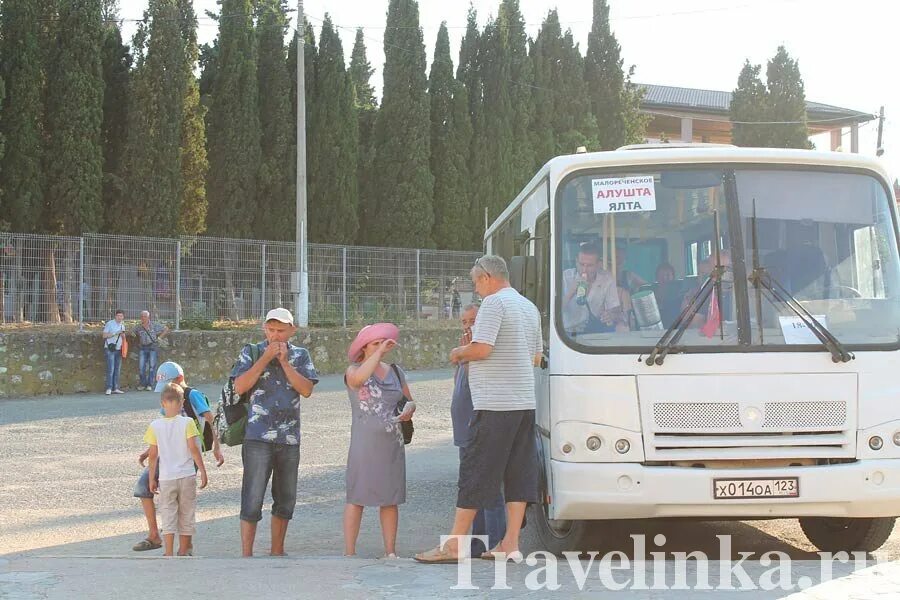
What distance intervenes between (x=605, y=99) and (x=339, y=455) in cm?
3346

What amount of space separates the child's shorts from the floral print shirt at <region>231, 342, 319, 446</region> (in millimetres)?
593

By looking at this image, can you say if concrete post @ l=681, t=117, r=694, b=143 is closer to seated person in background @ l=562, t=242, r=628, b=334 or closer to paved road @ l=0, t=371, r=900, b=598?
paved road @ l=0, t=371, r=900, b=598

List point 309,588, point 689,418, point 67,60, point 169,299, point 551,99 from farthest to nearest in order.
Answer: point 551,99 → point 67,60 → point 169,299 → point 689,418 → point 309,588

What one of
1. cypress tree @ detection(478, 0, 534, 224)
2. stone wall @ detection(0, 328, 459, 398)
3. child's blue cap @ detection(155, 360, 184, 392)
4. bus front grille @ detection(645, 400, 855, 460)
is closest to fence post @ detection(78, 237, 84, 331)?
stone wall @ detection(0, 328, 459, 398)

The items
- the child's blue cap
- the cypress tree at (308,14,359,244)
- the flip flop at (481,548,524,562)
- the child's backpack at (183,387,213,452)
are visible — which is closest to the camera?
the flip flop at (481,548,524,562)

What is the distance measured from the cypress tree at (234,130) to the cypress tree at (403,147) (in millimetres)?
4912

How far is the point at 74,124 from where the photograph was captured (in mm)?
27078

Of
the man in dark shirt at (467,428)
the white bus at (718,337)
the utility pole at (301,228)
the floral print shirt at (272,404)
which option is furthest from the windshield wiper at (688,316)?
the utility pole at (301,228)

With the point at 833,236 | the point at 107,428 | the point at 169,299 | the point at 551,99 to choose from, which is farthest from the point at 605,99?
the point at 833,236

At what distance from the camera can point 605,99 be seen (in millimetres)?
45438

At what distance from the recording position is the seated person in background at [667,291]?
7309 millimetres

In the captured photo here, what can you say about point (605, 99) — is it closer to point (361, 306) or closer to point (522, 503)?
point (361, 306)

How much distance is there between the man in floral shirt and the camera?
7.75m

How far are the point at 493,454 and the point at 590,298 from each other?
1177mm
